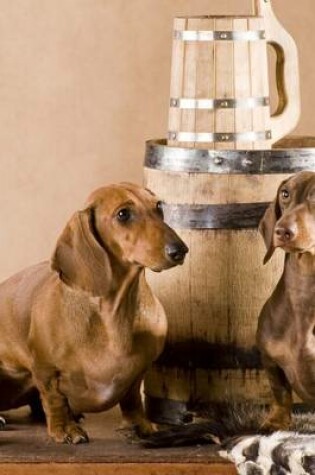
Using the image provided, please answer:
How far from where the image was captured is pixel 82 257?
288cm

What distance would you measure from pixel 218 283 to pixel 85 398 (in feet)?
1.18

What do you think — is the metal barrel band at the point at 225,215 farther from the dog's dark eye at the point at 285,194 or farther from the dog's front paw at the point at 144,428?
the dog's front paw at the point at 144,428

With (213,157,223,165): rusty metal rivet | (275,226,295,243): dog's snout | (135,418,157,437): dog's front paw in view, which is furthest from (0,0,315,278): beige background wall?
(275,226,295,243): dog's snout

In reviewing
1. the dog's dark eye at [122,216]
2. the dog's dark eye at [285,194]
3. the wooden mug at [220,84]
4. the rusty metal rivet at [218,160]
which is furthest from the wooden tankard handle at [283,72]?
the dog's dark eye at [122,216]

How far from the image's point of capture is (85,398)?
9.87ft

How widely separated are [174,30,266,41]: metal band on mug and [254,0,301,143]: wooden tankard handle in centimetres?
13

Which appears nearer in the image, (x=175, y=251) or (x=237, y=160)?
(x=175, y=251)

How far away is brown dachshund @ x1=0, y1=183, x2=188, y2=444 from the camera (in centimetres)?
289

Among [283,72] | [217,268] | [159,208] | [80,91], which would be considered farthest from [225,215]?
[80,91]

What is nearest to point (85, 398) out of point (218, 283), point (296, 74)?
point (218, 283)

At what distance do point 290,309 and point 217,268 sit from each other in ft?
0.80

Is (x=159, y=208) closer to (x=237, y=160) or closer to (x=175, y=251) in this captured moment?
(x=175, y=251)

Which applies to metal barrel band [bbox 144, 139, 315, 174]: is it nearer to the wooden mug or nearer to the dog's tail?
the wooden mug

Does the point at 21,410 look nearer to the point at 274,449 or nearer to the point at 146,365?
the point at 146,365
